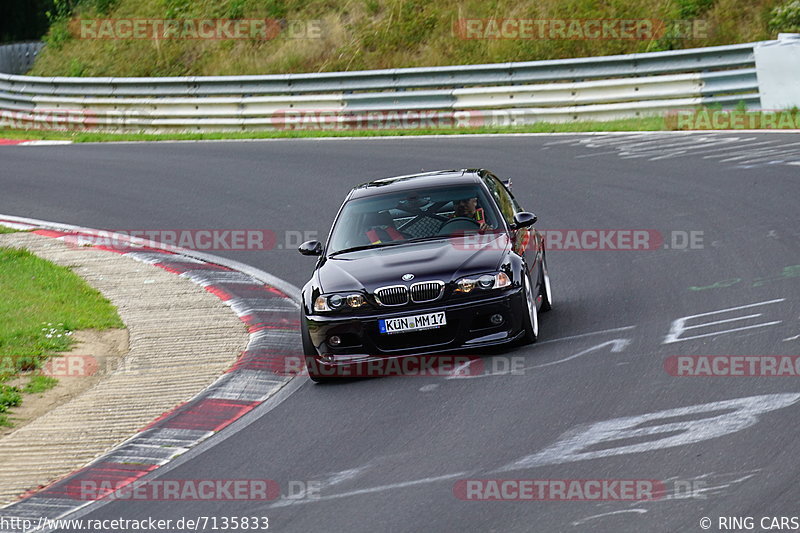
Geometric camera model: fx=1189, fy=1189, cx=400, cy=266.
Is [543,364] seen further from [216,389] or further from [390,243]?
[216,389]

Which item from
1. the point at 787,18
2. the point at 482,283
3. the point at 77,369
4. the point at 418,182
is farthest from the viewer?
the point at 787,18

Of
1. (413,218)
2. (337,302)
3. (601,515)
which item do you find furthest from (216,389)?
(601,515)

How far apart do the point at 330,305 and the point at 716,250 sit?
509 cm

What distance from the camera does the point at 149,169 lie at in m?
22.3

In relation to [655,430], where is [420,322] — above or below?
above

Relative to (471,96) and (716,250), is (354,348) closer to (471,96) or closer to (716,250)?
(716,250)

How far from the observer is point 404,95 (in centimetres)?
2480

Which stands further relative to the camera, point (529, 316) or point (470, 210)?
point (470, 210)

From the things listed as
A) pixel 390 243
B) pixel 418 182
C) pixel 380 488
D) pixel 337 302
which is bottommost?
pixel 380 488

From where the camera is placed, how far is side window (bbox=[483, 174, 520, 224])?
1090 cm

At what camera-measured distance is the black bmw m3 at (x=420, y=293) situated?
938 centimetres

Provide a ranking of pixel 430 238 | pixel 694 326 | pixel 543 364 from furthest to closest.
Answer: pixel 430 238, pixel 694 326, pixel 543 364

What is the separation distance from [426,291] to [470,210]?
4.77 ft

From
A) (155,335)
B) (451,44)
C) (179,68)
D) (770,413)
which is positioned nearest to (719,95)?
(451,44)
